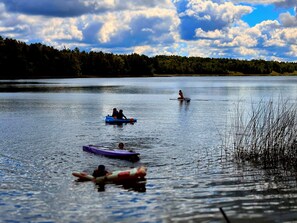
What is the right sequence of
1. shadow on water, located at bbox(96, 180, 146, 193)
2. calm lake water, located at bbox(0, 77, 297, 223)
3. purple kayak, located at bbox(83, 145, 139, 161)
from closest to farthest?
calm lake water, located at bbox(0, 77, 297, 223), shadow on water, located at bbox(96, 180, 146, 193), purple kayak, located at bbox(83, 145, 139, 161)

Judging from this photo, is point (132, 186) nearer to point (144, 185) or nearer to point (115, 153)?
point (144, 185)

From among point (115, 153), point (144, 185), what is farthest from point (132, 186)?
point (115, 153)

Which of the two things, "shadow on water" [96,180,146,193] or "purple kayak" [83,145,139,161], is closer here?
"shadow on water" [96,180,146,193]

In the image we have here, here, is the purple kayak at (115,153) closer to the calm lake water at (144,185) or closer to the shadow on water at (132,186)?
the calm lake water at (144,185)

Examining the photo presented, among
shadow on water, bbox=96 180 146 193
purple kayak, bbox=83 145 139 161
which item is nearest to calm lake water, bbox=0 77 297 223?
shadow on water, bbox=96 180 146 193

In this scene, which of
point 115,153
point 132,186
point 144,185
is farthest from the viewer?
point 115,153

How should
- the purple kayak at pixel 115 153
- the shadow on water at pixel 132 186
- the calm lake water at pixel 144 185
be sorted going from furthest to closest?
the purple kayak at pixel 115 153 < the shadow on water at pixel 132 186 < the calm lake water at pixel 144 185

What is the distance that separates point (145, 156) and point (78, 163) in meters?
4.57

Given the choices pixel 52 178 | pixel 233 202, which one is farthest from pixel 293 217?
pixel 52 178

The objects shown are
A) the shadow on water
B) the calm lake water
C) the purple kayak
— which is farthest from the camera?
the purple kayak

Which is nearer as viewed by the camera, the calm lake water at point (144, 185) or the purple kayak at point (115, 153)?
the calm lake water at point (144, 185)

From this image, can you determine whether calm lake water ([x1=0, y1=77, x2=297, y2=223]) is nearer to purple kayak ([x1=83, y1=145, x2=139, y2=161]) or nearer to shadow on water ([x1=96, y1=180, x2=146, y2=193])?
shadow on water ([x1=96, y1=180, x2=146, y2=193])

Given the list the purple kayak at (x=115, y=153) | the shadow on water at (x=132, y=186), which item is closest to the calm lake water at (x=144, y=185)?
the shadow on water at (x=132, y=186)

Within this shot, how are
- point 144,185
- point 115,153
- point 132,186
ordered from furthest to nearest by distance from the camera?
1. point 115,153
2. point 144,185
3. point 132,186
